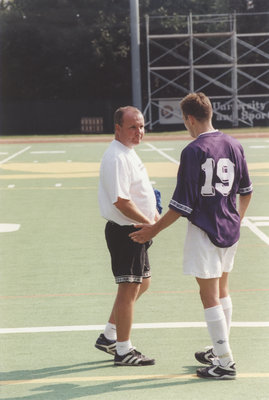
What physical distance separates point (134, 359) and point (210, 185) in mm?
1318

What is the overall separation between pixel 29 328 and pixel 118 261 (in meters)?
1.45

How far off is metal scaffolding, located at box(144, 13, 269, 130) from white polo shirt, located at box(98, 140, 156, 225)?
44.9 meters

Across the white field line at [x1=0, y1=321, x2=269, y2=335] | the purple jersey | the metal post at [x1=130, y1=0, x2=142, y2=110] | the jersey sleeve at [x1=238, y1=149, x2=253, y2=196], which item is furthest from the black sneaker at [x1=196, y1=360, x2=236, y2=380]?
the metal post at [x1=130, y1=0, x2=142, y2=110]

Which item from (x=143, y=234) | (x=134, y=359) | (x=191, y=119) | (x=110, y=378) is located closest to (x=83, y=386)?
(x=110, y=378)

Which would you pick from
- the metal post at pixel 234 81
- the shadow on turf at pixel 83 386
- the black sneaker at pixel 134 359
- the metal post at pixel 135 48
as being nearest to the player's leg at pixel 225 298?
the shadow on turf at pixel 83 386

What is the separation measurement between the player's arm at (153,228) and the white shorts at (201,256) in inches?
5.8

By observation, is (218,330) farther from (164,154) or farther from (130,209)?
(164,154)


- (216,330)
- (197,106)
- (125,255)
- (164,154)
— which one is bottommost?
(164,154)

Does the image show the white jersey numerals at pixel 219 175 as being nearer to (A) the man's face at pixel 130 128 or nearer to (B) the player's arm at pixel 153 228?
(B) the player's arm at pixel 153 228

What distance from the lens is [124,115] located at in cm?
591

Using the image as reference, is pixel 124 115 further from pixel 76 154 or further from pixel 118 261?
pixel 76 154

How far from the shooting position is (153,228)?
571cm

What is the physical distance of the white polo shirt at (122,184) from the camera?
18.9 ft

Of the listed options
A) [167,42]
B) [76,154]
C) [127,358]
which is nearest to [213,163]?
[127,358]
